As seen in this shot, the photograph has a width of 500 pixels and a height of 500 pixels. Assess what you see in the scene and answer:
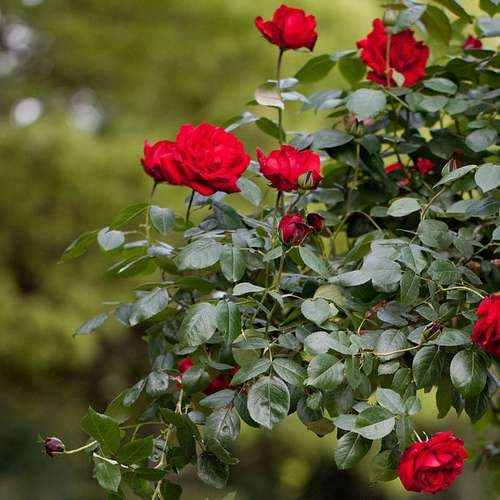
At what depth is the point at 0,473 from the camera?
16.8 ft

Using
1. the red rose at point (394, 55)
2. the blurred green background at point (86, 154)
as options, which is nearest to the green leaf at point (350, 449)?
the red rose at point (394, 55)

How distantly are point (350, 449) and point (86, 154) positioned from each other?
4.21m

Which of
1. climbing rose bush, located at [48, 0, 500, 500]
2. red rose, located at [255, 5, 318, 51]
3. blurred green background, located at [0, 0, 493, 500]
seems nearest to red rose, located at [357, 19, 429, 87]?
climbing rose bush, located at [48, 0, 500, 500]

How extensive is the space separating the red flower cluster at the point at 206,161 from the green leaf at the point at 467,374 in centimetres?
33

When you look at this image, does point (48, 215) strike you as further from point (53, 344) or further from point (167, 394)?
point (167, 394)

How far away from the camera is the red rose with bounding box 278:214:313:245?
88 cm

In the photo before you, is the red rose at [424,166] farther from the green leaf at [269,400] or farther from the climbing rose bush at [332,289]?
the green leaf at [269,400]

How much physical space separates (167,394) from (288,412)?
253mm

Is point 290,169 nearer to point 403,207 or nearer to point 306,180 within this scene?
point 306,180

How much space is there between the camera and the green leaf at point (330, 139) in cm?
109

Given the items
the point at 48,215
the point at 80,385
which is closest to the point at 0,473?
the point at 80,385

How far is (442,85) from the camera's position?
1.10m

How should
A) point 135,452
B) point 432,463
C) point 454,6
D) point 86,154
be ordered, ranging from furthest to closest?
point 86,154 < point 454,6 < point 135,452 < point 432,463

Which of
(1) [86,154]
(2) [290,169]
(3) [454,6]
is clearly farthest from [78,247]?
(1) [86,154]
